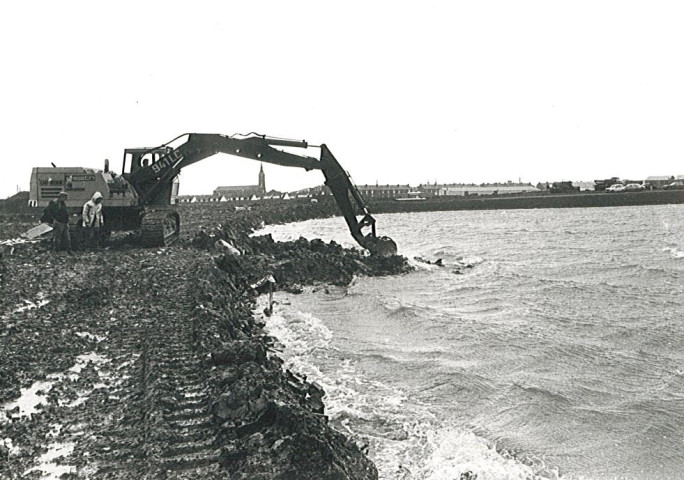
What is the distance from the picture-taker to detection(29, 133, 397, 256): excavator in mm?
18125

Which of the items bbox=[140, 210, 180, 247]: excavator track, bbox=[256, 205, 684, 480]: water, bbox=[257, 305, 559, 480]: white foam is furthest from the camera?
bbox=[140, 210, 180, 247]: excavator track

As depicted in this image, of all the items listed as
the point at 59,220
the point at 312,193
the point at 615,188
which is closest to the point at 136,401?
the point at 59,220

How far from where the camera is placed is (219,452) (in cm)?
500

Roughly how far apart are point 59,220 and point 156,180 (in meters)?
3.23

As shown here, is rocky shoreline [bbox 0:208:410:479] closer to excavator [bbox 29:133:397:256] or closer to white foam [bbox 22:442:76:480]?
white foam [bbox 22:442:76:480]

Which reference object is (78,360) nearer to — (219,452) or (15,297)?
(219,452)

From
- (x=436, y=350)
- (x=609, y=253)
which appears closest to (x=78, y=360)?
(x=436, y=350)

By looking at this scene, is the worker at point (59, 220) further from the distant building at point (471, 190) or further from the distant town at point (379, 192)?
the distant building at point (471, 190)

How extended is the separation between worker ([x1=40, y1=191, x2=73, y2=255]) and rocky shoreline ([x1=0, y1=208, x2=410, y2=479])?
177 inches

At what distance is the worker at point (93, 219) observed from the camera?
1755 centimetres

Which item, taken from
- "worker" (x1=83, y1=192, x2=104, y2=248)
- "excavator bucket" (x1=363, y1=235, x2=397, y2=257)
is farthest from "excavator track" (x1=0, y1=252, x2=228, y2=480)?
"excavator bucket" (x1=363, y1=235, x2=397, y2=257)

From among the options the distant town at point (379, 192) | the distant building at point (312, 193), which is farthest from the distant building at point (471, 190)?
the distant building at point (312, 193)

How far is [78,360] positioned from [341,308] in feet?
29.5

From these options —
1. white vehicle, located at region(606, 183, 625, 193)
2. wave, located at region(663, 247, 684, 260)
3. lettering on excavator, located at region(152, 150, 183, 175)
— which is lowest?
wave, located at region(663, 247, 684, 260)
